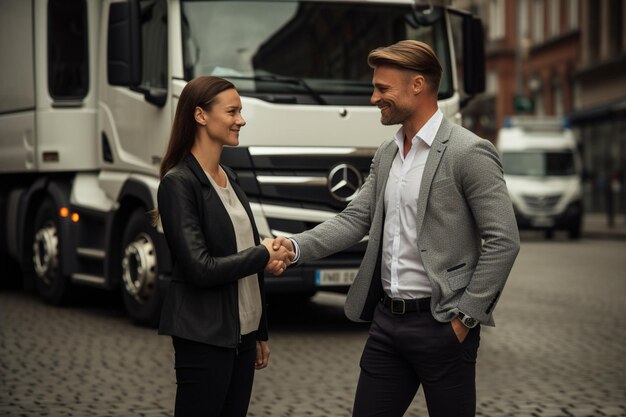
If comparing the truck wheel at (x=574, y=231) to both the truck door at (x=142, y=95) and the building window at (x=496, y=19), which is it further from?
the building window at (x=496, y=19)

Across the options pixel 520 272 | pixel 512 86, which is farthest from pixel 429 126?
pixel 512 86

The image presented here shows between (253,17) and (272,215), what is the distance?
5.15 ft

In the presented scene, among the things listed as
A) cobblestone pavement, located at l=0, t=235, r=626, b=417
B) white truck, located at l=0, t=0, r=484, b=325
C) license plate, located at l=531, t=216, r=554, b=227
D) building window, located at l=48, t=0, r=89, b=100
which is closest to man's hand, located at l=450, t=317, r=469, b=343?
cobblestone pavement, located at l=0, t=235, r=626, b=417

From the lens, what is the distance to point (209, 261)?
4.18 m

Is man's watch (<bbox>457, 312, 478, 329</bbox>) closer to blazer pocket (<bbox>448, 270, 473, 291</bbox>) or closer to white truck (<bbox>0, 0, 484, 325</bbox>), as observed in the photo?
blazer pocket (<bbox>448, 270, 473, 291</bbox>)

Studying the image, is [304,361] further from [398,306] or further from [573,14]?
[573,14]

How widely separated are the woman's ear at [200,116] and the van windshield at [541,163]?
26536 millimetres

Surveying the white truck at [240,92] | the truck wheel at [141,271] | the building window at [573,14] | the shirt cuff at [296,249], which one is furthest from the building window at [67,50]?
the building window at [573,14]

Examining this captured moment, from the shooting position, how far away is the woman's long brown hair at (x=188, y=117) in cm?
438

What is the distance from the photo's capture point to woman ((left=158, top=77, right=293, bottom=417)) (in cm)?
421

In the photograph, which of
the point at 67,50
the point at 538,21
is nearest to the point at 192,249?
the point at 67,50

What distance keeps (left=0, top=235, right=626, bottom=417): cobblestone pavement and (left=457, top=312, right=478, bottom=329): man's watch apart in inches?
116

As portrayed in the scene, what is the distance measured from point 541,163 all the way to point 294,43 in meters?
20.7

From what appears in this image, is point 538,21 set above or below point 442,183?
above
